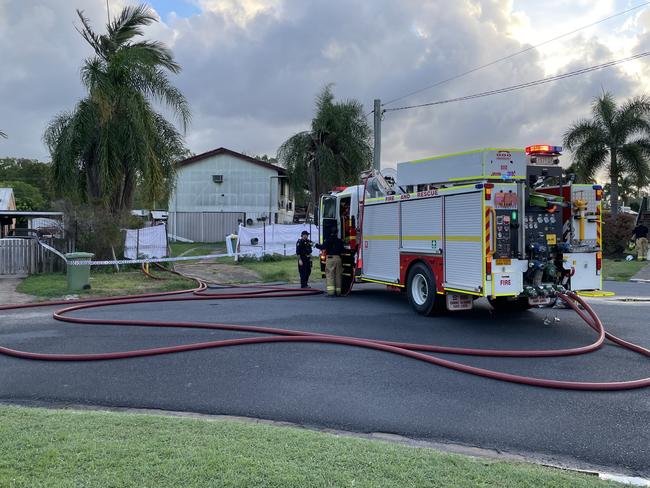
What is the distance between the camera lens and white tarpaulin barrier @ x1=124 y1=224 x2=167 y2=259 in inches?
774

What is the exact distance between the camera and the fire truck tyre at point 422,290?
10.2 metres

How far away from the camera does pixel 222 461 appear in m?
3.79

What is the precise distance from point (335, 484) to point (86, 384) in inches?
153

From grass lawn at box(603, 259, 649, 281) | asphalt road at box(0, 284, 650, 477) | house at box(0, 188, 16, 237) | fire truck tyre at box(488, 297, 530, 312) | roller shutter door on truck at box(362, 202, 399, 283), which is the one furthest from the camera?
house at box(0, 188, 16, 237)

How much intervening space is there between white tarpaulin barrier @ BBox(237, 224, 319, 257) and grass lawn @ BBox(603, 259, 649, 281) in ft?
37.1

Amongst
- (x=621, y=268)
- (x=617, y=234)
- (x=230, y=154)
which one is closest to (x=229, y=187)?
(x=230, y=154)

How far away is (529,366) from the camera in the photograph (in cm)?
698

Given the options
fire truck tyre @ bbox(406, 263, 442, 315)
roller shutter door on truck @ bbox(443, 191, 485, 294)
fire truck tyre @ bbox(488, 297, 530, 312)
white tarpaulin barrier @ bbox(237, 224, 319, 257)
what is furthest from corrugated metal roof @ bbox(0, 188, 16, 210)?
roller shutter door on truck @ bbox(443, 191, 485, 294)

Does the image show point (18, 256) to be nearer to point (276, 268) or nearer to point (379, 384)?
point (276, 268)

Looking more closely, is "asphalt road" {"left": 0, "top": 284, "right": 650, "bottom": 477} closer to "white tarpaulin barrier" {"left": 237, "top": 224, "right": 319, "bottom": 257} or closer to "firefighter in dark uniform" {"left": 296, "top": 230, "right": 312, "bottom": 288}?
"firefighter in dark uniform" {"left": 296, "top": 230, "right": 312, "bottom": 288}

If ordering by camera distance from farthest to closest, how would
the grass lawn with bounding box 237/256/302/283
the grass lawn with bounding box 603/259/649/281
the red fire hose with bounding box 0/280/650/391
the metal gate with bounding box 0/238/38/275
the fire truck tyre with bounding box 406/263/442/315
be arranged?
1. the grass lawn with bounding box 603/259/649/281
2. the grass lawn with bounding box 237/256/302/283
3. the metal gate with bounding box 0/238/38/275
4. the fire truck tyre with bounding box 406/263/442/315
5. the red fire hose with bounding box 0/280/650/391

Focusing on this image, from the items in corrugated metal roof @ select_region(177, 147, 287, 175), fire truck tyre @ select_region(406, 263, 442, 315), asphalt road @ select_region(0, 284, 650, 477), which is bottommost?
asphalt road @ select_region(0, 284, 650, 477)

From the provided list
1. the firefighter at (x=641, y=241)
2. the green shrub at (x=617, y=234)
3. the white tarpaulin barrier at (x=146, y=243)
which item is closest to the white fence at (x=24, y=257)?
the white tarpaulin barrier at (x=146, y=243)

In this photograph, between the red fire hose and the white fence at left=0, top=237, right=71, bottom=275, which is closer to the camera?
the red fire hose
